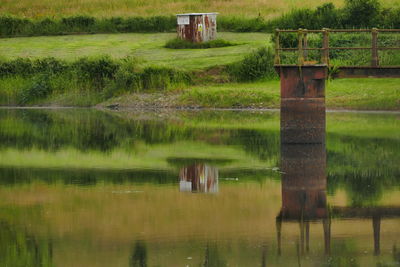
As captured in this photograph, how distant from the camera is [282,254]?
23.2 metres

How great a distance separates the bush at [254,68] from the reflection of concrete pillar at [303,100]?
1960 cm

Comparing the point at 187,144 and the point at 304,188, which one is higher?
the point at 304,188

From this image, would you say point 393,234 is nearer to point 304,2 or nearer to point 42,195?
point 42,195

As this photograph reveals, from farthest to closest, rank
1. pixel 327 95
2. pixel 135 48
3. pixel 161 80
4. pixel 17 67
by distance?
pixel 135 48, pixel 17 67, pixel 161 80, pixel 327 95

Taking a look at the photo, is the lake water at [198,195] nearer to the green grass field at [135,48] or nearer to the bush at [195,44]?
the green grass field at [135,48]

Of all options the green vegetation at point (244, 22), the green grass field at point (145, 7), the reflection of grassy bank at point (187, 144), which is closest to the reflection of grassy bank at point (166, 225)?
the reflection of grassy bank at point (187, 144)

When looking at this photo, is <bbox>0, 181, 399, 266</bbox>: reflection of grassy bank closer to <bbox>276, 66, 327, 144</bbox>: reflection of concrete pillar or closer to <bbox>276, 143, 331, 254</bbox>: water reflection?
<bbox>276, 143, 331, 254</bbox>: water reflection

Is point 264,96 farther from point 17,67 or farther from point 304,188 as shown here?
point 304,188

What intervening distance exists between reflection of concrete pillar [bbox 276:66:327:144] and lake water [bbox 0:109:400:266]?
650 millimetres

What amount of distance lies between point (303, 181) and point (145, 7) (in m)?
52.6

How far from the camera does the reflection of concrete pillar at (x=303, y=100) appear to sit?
40062mm

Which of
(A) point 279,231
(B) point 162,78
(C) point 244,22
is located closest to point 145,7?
(C) point 244,22

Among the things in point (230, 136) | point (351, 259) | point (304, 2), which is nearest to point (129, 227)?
point (351, 259)

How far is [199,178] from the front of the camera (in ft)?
112
